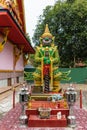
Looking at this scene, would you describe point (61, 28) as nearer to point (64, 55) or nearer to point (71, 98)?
point (64, 55)

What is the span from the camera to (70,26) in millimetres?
31922

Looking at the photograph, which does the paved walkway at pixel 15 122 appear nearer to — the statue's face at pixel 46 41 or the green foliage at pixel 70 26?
the statue's face at pixel 46 41

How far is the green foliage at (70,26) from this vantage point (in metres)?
31.3

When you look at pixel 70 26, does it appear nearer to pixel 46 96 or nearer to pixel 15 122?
pixel 46 96

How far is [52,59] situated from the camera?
1224 cm

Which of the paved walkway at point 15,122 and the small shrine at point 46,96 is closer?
the paved walkway at point 15,122

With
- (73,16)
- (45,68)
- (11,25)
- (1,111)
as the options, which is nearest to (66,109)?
(1,111)

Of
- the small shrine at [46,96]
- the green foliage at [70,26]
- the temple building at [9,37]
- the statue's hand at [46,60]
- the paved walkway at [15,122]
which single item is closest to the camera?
the paved walkway at [15,122]

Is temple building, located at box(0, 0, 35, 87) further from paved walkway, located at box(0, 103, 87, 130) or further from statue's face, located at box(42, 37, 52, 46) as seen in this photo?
paved walkway, located at box(0, 103, 87, 130)

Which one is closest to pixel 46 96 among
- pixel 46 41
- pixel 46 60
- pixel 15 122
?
pixel 15 122

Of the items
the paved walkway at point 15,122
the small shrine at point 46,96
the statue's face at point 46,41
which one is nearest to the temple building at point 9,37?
the statue's face at point 46,41

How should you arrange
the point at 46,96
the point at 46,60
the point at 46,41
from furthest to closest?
the point at 46,41
the point at 46,60
the point at 46,96

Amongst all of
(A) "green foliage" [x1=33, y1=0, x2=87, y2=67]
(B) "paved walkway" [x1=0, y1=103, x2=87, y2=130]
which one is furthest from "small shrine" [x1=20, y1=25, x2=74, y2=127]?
(A) "green foliage" [x1=33, y1=0, x2=87, y2=67]

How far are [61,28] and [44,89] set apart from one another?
72.2 ft
